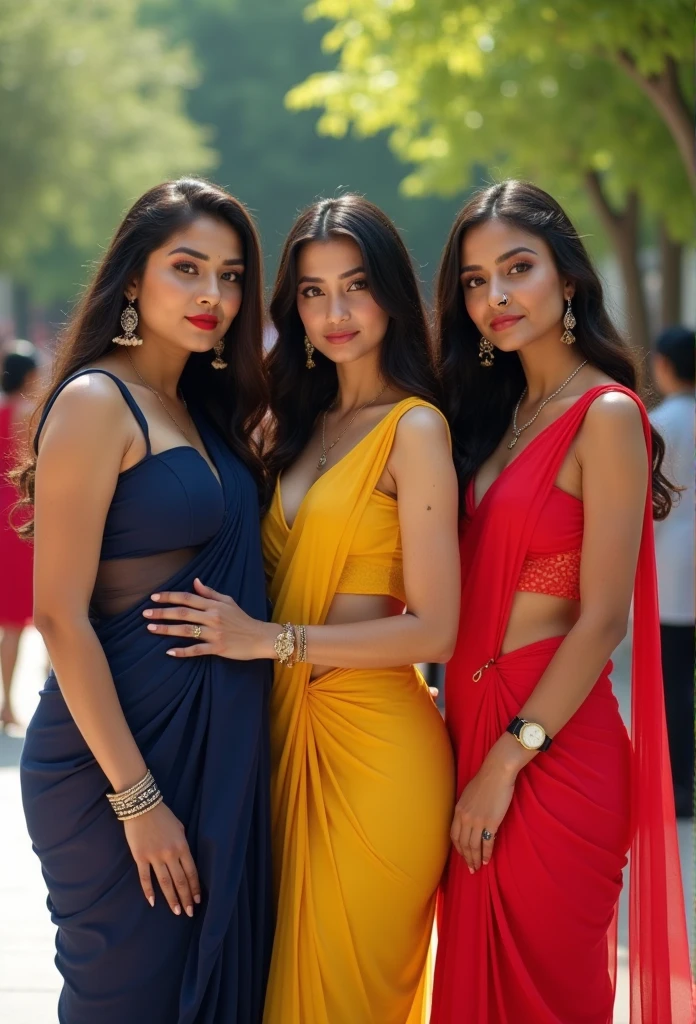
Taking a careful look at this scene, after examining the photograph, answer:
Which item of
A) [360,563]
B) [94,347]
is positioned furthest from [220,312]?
[360,563]

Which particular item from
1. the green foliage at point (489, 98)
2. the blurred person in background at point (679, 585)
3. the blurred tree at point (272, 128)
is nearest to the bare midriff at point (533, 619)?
the blurred person in background at point (679, 585)

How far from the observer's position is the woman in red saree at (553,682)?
117 inches

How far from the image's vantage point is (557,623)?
3.11 metres

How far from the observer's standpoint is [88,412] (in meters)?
2.75

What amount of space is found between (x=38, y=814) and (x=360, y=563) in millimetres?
917

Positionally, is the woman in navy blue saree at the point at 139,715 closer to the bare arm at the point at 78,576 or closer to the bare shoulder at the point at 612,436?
the bare arm at the point at 78,576

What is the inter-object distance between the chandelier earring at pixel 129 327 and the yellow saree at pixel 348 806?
551 mm

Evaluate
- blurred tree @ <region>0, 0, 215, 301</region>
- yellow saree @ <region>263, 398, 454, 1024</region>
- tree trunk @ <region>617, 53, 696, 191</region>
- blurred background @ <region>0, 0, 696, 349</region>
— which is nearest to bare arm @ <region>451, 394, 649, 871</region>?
yellow saree @ <region>263, 398, 454, 1024</region>

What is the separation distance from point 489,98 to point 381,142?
79.7 ft

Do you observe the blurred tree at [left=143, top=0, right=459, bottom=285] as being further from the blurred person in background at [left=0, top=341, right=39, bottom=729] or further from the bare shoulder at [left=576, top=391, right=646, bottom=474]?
the bare shoulder at [left=576, top=391, right=646, bottom=474]

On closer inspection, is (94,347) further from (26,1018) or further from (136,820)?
(26,1018)

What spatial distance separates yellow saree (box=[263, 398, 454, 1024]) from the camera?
2922 millimetres

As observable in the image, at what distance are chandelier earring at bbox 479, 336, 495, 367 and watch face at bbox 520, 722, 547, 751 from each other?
0.99 meters

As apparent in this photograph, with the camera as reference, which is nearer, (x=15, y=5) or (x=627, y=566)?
(x=627, y=566)
